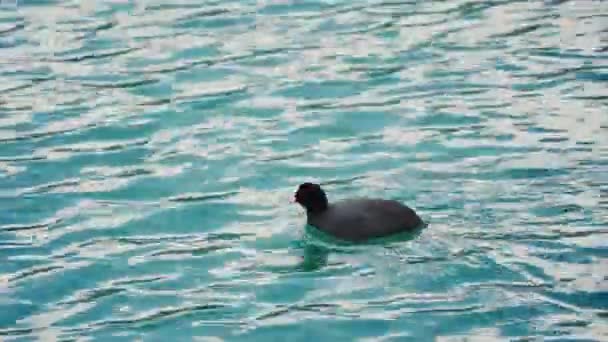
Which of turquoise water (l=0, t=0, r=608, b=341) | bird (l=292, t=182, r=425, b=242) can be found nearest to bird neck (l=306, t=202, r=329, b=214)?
bird (l=292, t=182, r=425, b=242)

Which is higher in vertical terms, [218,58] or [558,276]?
[218,58]

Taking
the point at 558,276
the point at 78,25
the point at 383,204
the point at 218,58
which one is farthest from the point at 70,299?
the point at 78,25

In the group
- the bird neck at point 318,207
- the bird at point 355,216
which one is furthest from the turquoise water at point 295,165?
the bird neck at point 318,207

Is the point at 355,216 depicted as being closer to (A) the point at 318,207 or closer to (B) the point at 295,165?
(A) the point at 318,207

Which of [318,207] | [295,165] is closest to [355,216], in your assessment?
[318,207]

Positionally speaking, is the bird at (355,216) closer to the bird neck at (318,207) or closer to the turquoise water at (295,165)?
the bird neck at (318,207)

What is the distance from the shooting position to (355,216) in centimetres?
1379

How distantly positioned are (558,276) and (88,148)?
20.5 ft

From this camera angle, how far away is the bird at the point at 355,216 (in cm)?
1357

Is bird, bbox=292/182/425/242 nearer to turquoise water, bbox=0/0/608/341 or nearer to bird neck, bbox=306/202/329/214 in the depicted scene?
bird neck, bbox=306/202/329/214

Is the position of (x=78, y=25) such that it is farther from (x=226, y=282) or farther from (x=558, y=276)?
(x=558, y=276)

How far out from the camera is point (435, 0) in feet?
72.6

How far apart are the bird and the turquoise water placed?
0.15 meters

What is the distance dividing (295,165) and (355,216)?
2255mm
